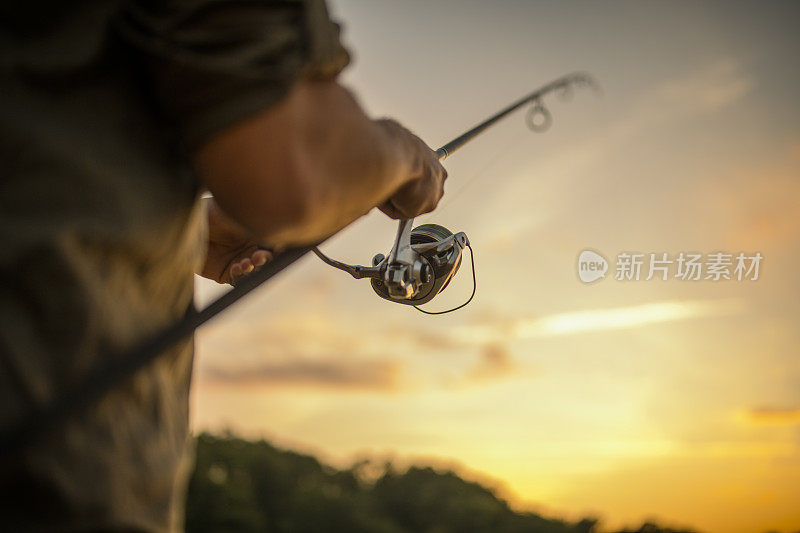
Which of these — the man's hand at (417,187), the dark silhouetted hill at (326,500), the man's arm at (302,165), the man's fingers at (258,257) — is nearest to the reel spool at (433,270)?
the man's fingers at (258,257)

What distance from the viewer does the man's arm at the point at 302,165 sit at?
924 millimetres

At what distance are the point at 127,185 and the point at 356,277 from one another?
101 centimetres

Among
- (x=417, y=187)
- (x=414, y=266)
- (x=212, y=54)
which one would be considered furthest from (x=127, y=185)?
(x=414, y=266)

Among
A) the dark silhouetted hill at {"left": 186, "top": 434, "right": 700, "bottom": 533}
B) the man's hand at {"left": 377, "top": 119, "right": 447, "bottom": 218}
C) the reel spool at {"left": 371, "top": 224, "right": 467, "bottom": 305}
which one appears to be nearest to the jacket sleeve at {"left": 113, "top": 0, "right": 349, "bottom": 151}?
the man's hand at {"left": 377, "top": 119, "right": 447, "bottom": 218}

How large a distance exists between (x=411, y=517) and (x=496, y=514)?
3.58 meters

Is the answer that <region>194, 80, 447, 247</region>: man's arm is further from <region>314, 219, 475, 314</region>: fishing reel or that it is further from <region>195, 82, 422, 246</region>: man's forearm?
<region>314, 219, 475, 314</region>: fishing reel

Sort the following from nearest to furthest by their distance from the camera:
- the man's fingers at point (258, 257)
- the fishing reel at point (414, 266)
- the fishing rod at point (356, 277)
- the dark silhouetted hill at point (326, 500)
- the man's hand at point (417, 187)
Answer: the fishing rod at point (356, 277) → the man's hand at point (417, 187) → the man's fingers at point (258, 257) → the fishing reel at point (414, 266) → the dark silhouetted hill at point (326, 500)

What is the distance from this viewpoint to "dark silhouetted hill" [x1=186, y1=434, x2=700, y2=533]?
27881 millimetres

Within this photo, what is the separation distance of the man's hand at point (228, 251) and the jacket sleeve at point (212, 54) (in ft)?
2.64

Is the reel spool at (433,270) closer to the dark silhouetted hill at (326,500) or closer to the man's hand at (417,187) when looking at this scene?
the man's hand at (417,187)

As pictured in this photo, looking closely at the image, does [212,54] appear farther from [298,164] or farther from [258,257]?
[258,257]

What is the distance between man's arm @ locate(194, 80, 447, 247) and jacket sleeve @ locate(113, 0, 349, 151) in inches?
0.8

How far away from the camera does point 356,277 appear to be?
1893mm

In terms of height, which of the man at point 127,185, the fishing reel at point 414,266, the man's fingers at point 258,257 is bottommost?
the man at point 127,185
